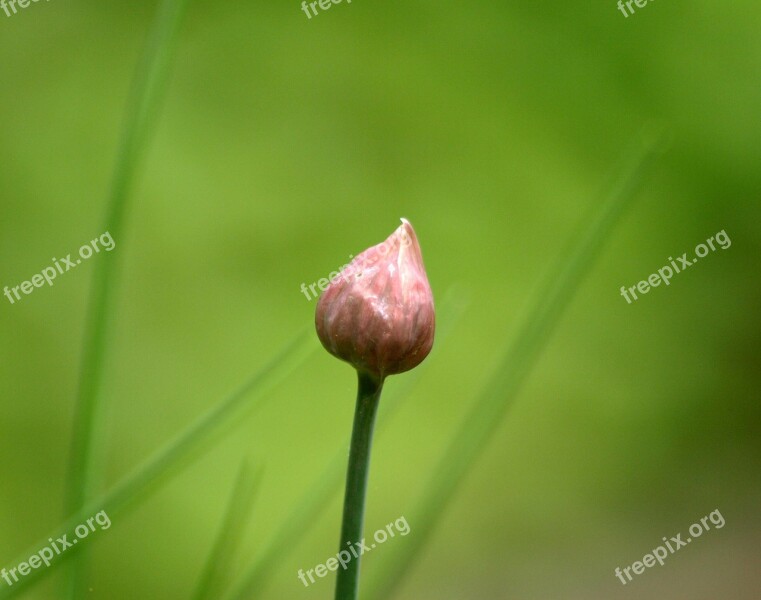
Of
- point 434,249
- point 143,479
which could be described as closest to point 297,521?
point 143,479

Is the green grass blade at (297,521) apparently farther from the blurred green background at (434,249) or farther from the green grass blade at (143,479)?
the blurred green background at (434,249)

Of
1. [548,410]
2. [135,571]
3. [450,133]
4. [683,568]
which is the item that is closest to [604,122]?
[450,133]

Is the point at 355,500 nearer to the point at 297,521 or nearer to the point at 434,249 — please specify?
the point at 297,521

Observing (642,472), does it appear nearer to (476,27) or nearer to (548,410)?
(548,410)

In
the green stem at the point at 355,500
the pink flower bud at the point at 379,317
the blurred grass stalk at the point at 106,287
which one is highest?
the blurred grass stalk at the point at 106,287

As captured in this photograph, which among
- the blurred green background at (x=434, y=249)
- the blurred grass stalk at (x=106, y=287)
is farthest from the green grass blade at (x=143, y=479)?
the blurred green background at (x=434, y=249)
